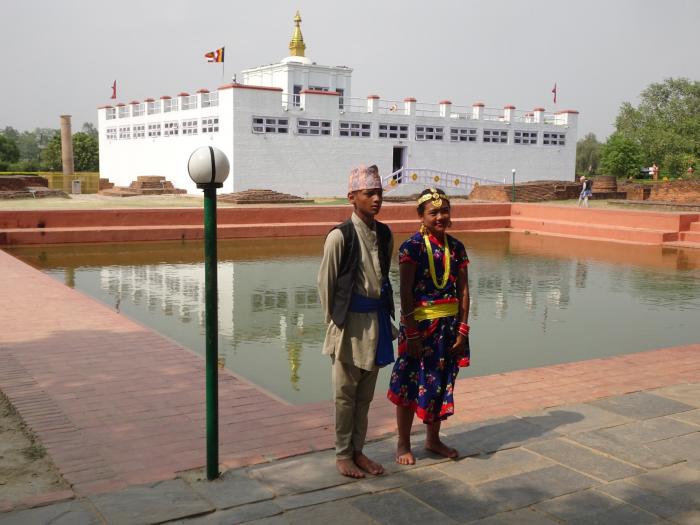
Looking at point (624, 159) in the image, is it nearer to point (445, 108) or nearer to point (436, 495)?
point (445, 108)

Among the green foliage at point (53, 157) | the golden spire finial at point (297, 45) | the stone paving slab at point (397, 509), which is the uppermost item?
the golden spire finial at point (297, 45)

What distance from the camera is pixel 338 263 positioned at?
3.61 m

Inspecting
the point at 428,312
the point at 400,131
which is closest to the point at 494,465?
the point at 428,312

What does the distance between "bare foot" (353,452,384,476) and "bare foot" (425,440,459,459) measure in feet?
1.31

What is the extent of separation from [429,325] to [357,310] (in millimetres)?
439

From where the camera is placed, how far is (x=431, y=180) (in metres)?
32.8

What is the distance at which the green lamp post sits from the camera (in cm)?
354

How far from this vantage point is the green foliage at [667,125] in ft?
171

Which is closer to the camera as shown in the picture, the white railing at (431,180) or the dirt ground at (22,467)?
the dirt ground at (22,467)

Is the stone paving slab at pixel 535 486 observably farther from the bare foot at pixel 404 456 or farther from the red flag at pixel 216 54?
the red flag at pixel 216 54

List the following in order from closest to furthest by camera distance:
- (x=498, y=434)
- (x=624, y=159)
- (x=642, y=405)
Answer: (x=498, y=434), (x=642, y=405), (x=624, y=159)

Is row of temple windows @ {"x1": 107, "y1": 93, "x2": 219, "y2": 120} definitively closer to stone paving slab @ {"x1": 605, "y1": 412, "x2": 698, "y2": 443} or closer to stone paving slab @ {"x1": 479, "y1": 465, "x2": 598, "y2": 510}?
stone paving slab @ {"x1": 605, "y1": 412, "x2": 698, "y2": 443}

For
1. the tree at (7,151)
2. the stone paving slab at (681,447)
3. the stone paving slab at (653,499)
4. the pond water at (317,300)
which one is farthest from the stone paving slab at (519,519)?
the tree at (7,151)

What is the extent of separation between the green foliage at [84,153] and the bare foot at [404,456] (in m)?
55.8
